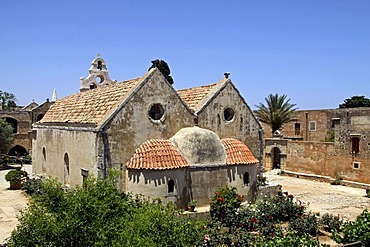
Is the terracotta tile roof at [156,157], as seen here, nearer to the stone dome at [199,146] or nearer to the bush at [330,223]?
the stone dome at [199,146]

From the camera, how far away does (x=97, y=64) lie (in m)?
25.3

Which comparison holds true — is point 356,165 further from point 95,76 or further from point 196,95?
point 95,76

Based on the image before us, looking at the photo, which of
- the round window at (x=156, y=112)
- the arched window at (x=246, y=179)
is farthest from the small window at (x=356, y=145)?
the round window at (x=156, y=112)

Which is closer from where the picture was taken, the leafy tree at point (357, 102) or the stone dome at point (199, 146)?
the stone dome at point (199, 146)

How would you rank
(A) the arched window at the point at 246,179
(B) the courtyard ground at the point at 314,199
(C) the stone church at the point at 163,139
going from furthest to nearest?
(A) the arched window at the point at 246,179
(B) the courtyard ground at the point at 314,199
(C) the stone church at the point at 163,139

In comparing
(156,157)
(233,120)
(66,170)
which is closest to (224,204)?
(156,157)

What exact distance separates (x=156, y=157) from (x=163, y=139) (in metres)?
1.78

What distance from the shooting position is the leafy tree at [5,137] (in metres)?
39.2

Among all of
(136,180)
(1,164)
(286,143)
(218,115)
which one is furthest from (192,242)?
(1,164)

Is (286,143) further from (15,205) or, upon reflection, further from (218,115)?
(15,205)

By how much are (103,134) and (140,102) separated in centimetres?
231

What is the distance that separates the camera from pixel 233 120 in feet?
68.7

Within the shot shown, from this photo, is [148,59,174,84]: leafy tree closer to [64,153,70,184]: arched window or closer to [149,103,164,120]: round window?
[64,153,70,184]: arched window

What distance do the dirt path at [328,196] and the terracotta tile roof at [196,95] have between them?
28.0 ft
